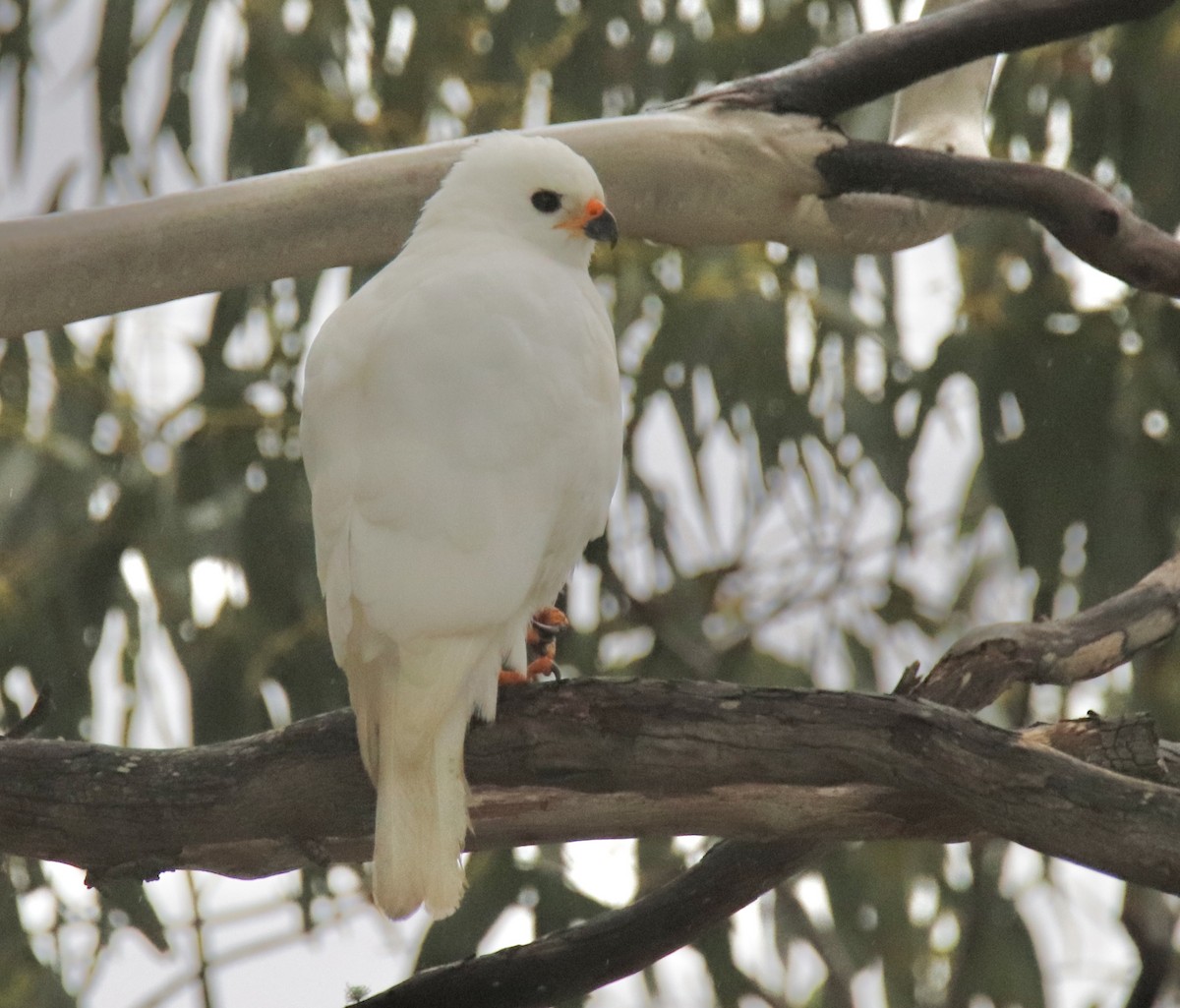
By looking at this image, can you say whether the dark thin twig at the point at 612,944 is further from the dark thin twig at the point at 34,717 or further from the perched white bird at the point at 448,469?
the dark thin twig at the point at 34,717

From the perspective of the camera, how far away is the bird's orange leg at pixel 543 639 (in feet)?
6.98

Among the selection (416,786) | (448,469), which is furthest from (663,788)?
(448,469)

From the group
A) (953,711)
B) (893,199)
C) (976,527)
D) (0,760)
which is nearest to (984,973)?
(976,527)

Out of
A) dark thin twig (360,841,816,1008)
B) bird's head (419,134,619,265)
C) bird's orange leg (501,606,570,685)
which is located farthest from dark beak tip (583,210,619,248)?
dark thin twig (360,841,816,1008)

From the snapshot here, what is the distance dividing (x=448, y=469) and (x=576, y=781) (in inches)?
13.3

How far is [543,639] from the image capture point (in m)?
2.23

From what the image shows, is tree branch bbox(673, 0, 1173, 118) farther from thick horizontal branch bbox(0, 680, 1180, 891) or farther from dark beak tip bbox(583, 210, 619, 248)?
thick horizontal branch bbox(0, 680, 1180, 891)

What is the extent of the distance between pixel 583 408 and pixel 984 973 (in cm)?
191

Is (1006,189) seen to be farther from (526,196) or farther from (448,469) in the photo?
(448,469)

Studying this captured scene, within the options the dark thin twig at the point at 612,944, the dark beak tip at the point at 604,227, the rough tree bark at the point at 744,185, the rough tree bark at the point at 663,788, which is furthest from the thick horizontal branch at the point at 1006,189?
the dark thin twig at the point at 612,944

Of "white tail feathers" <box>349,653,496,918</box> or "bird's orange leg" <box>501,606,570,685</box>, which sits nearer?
"white tail feathers" <box>349,653,496,918</box>

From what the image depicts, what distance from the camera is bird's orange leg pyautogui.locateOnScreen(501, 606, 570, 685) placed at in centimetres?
213

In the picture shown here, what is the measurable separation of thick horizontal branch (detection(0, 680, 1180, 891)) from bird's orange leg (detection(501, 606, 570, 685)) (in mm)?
263

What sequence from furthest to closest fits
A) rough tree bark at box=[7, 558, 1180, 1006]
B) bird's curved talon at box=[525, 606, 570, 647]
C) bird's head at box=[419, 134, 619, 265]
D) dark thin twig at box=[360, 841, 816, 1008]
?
bird's curved talon at box=[525, 606, 570, 647] < bird's head at box=[419, 134, 619, 265] < dark thin twig at box=[360, 841, 816, 1008] < rough tree bark at box=[7, 558, 1180, 1006]
